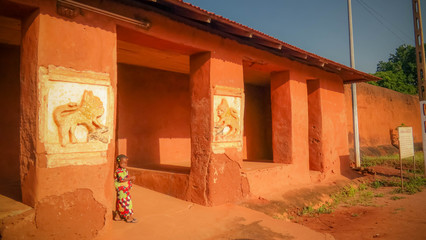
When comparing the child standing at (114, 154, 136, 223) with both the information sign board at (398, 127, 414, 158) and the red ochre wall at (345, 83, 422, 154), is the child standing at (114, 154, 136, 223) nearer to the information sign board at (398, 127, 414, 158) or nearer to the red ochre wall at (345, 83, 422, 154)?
the information sign board at (398, 127, 414, 158)

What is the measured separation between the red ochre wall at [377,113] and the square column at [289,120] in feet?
28.2

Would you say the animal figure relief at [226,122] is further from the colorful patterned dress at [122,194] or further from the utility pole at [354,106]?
the utility pole at [354,106]

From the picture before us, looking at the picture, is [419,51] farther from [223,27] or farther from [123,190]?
[123,190]

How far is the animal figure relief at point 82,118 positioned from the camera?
341 centimetres

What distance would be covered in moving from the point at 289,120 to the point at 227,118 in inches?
91.7

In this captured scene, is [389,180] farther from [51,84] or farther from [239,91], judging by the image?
[51,84]

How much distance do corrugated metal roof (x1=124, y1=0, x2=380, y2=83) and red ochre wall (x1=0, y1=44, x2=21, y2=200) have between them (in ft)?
11.2

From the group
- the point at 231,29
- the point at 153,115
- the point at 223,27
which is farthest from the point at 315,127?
the point at 153,115

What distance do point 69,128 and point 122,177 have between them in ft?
3.62

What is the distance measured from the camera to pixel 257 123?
11023 millimetres

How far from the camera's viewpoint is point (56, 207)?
3.27 m

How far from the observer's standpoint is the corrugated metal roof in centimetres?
439

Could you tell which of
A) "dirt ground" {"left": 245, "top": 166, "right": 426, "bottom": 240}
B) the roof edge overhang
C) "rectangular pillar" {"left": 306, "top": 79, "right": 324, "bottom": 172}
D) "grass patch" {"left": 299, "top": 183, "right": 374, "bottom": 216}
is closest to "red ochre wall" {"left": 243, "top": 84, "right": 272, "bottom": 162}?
"rectangular pillar" {"left": 306, "top": 79, "right": 324, "bottom": 172}

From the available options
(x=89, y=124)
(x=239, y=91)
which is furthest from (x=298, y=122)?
Result: (x=89, y=124)
